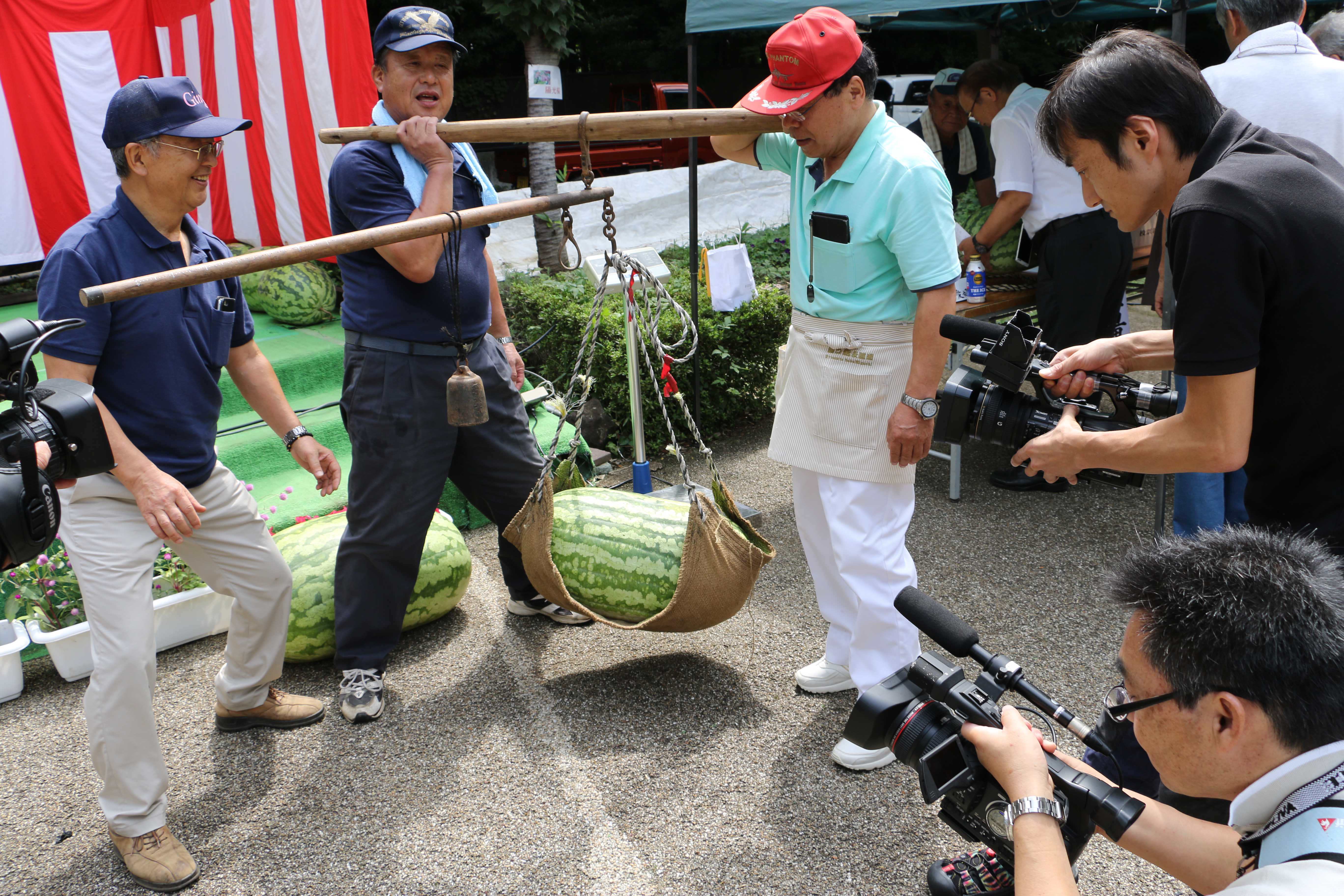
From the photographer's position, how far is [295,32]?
6.54 meters

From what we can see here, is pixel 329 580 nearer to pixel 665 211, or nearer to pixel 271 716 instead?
pixel 271 716

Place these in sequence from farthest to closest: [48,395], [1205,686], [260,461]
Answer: [260,461] → [48,395] → [1205,686]

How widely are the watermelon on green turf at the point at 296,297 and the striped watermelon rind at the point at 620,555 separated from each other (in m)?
3.83

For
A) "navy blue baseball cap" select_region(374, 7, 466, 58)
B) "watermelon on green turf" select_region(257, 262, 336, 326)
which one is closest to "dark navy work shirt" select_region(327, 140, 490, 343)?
"navy blue baseball cap" select_region(374, 7, 466, 58)

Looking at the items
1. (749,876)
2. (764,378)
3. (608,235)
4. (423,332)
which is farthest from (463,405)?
(764,378)

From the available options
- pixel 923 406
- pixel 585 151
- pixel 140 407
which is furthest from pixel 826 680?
pixel 140 407

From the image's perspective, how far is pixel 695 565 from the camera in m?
3.31

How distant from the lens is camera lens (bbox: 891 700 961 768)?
174 cm

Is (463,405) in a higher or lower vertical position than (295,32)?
lower

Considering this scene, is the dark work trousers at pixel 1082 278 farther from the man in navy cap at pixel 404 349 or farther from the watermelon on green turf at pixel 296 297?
the watermelon on green turf at pixel 296 297

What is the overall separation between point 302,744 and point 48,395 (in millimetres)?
1642

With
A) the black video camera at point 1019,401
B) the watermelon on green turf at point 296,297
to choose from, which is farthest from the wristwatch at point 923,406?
the watermelon on green turf at point 296,297

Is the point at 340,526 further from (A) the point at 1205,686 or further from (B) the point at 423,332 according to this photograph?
(A) the point at 1205,686

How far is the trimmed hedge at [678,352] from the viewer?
604 cm
